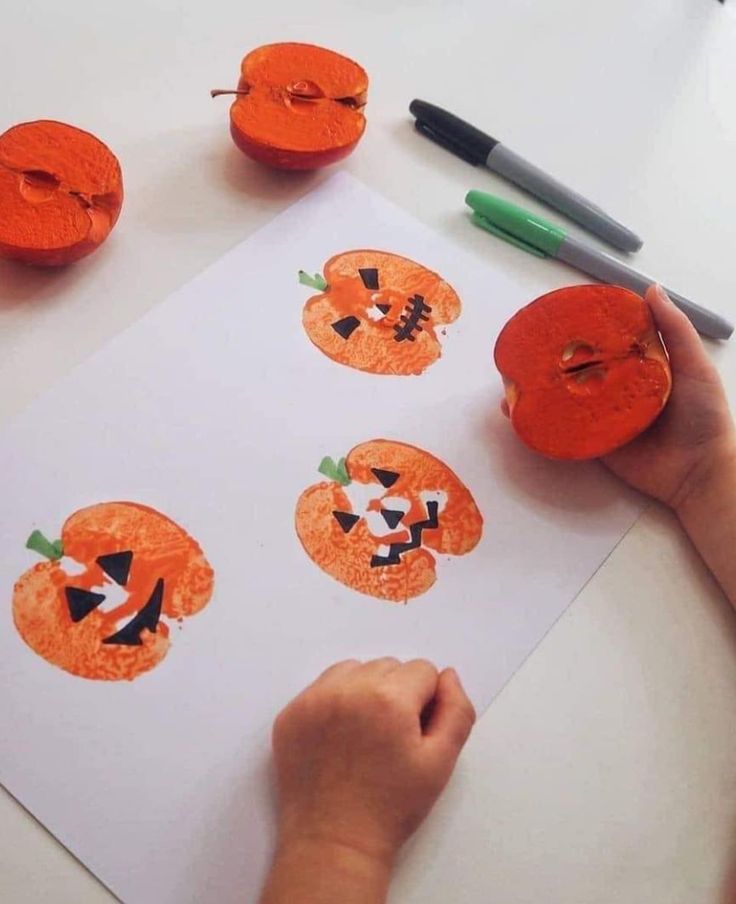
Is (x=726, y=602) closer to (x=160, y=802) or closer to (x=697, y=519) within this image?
(x=697, y=519)

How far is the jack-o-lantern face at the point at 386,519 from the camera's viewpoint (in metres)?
0.49

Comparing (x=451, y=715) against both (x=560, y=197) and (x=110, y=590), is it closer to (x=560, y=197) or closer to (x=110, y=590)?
(x=110, y=590)

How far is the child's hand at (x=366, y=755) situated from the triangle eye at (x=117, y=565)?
0.11 m

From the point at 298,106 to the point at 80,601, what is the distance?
1.23 ft

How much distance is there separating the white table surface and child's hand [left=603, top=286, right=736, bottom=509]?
0.02 metres

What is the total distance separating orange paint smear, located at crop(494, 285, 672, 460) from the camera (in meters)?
0.53

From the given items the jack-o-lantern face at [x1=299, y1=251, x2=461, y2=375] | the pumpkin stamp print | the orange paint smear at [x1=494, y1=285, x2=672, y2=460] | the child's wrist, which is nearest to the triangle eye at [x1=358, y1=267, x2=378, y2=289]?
the jack-o-lantern face at [x1=299, y1=251, x2=461, y2=375]

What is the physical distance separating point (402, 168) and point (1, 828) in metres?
0.49

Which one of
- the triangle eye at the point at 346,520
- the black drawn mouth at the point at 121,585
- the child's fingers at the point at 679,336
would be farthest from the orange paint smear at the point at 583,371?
the black drawn mouth at the point at 121,585

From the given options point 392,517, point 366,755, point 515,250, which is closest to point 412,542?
point 392,517

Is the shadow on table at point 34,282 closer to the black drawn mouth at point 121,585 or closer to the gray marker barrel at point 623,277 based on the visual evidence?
the black drawn mouth at point 121,585

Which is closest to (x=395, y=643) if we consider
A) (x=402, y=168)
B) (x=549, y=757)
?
(x=549, y=757)

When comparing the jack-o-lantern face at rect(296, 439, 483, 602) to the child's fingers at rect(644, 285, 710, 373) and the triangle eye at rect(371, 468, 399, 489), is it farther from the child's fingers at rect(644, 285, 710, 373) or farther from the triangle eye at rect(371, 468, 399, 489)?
the child's fingers at rect(644, 285, 710, 373)

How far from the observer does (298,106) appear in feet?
2.12
